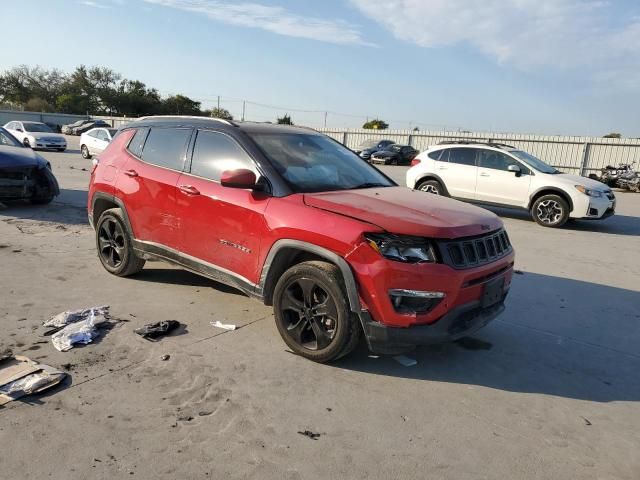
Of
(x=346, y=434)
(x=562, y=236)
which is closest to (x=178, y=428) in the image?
(x=346, y=434)

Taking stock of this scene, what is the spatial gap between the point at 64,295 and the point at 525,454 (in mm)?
4359

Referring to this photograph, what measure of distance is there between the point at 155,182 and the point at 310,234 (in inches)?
82.8

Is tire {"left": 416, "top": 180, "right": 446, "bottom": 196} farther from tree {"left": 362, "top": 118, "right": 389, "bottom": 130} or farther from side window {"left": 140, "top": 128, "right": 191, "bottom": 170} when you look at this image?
tree {"left": 362, "top": 118, "right": 389, "bottom": 130}

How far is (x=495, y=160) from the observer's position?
38.9 feet

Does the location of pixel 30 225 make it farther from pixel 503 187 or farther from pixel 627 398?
pixel 503 187

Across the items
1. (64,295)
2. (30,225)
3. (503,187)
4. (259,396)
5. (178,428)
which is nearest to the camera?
(178,428)

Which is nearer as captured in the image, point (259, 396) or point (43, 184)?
point (259, 396)

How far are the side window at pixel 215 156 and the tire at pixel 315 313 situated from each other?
110 centimetres

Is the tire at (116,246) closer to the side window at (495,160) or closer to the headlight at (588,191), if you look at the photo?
the side window at (495,160)

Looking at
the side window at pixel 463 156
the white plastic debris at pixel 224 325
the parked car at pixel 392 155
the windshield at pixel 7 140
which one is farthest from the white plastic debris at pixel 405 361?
the parked car at pixel 392 155

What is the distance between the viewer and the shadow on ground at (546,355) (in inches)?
145

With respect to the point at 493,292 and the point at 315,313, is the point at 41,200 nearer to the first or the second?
the point at 315,313

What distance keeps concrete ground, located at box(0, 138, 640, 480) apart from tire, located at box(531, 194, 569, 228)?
228 inches

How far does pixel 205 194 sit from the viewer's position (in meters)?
4.40
